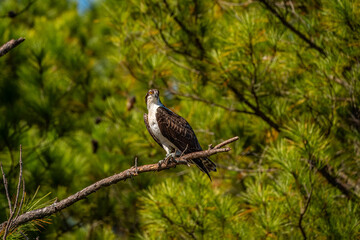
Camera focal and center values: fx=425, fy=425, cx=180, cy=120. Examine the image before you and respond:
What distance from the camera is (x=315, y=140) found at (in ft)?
11.3

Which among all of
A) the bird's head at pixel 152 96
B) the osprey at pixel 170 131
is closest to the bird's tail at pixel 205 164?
the osprey at pixel 170 131

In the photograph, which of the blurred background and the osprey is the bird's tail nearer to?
the osprey

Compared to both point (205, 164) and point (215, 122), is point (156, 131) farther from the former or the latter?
point (215, 122)

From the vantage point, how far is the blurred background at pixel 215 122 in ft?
11.6

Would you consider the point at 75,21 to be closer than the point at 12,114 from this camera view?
No

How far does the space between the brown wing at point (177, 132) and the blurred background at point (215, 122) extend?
15.2 inches

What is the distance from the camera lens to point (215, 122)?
448 cm

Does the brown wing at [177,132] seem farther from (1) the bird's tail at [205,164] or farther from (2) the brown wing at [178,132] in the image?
(1) the bird's tail at [205,164]

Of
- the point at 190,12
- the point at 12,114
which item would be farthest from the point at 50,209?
the point at 12,114

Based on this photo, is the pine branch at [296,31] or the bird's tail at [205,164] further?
the pine branch at [296,31]

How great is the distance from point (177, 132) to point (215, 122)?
876 mm

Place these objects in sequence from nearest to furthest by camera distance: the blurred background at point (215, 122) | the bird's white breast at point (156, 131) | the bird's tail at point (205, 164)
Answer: the bird's tail at point (205, 164)
the blurred background at point (215, 122)
the bird's white breast at point (156, 131)

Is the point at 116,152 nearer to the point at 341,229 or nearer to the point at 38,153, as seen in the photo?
the point at 38,153

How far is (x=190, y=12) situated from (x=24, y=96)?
257 centimetres
